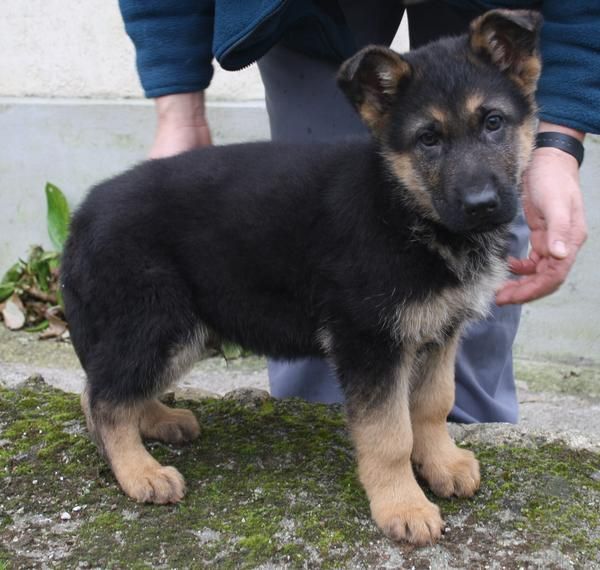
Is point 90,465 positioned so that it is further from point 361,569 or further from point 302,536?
point 361,569

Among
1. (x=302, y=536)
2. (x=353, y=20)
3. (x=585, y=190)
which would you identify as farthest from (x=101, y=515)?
(x=585, y=190)

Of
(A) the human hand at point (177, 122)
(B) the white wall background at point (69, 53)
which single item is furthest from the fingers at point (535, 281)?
(B) the white wall background at point (69, 53)

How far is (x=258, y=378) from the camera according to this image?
21.5 feet

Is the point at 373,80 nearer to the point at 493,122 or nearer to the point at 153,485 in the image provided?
the point at 493,122

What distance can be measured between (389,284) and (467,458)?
0.83m

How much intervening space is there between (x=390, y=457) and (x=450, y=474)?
40 cm

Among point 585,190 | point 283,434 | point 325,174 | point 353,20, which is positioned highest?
point 353,20

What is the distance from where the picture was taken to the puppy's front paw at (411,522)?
3016 millimetres

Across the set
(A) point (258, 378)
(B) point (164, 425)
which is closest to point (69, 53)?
(A) point (258, 378)

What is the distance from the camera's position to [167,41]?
12.6 ft

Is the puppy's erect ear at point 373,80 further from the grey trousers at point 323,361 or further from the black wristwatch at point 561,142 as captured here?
the black wristwatch at point 561,142

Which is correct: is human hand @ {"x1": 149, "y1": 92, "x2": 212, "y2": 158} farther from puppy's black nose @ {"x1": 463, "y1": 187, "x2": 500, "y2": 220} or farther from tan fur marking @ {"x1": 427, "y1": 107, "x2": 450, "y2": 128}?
puppy's black nose @ {"x1": 463, "y1": 187, "x2": 500, "y2": 220}

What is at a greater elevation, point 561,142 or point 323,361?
point 561,142

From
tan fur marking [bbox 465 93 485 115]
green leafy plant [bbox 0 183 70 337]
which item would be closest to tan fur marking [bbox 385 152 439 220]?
tan fur marking [bbox 465 93 485 115]
